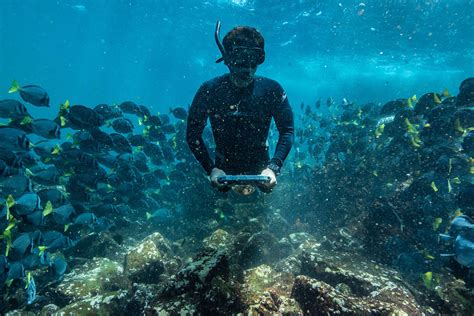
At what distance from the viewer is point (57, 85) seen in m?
172

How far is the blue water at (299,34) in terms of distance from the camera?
26.5 metres

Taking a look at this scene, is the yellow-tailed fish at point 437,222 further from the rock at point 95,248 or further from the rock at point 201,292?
the rock at point 95,248

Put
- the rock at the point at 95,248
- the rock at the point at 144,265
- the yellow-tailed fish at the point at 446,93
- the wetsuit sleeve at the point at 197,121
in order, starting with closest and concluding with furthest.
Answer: the wetsuit sleeve at the point at 197,121 → the rock at the point at 144,265 → the rock at the point at 95,248 → the yellow-tailed fish at the point at 446,93

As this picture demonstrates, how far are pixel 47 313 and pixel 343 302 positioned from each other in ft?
17.1

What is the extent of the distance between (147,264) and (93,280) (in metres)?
1.25

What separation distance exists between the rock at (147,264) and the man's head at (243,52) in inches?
186

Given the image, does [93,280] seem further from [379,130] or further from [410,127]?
[379,130]

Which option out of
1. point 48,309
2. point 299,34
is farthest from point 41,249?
point 299,34

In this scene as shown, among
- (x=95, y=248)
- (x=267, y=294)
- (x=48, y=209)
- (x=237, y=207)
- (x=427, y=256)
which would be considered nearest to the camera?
(x=267, y=294)

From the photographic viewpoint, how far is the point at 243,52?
379cm

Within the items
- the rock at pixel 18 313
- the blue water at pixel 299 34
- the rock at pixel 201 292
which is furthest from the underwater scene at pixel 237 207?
the blue water at pixel 299 34

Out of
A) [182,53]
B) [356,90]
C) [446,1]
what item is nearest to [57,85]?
[182,53]

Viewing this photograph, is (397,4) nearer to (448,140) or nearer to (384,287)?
(448,140)

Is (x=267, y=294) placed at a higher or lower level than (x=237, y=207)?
lower
